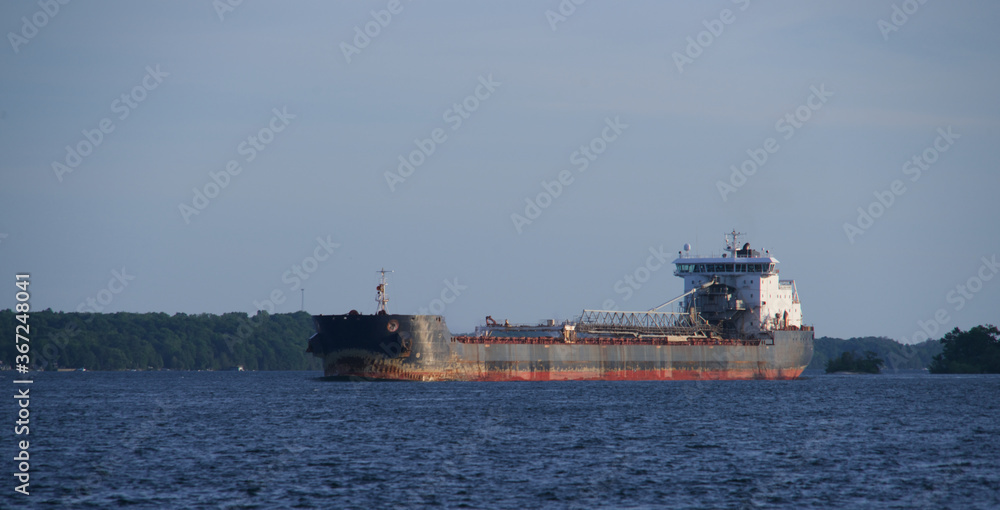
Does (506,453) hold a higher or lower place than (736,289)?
lower

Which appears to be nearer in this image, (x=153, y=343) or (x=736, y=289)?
(x=736, y=289)

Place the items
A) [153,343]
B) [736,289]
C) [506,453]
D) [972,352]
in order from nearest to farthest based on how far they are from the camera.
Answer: [506,453], [736,289], [972,352], [153,343]

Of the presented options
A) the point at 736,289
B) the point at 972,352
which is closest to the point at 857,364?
the point at 972,352

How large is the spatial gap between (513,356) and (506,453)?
36.4m

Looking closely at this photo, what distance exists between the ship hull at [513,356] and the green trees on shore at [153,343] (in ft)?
347

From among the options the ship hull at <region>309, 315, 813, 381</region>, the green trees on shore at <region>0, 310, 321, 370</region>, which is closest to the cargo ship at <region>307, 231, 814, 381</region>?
the ship hull at <region>309, 315, 813, 381</region>

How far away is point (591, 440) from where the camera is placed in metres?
40.0

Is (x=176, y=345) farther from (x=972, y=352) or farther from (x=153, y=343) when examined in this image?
(x=972, y=352)

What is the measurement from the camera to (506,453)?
119ft

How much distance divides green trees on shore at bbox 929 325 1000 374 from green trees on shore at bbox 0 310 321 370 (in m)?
105

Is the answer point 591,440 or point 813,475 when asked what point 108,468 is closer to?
point 591,440

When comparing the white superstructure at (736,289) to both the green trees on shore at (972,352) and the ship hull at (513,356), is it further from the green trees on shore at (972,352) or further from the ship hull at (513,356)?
the green trees on shore at (972,352)

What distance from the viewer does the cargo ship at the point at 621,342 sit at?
66438mm

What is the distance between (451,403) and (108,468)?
2444cm
